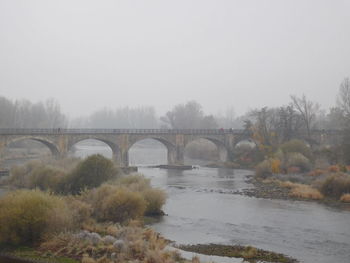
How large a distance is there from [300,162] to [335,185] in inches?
543

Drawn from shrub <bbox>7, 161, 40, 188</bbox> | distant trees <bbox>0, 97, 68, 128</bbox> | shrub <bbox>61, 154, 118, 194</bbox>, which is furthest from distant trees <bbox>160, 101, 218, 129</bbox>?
shrub <bbox>61, 154, 118, 194</bbox>

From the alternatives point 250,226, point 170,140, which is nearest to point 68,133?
point 170,140

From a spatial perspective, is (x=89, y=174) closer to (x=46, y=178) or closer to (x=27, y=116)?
(x=46, y=178)

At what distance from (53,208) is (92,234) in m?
2.03

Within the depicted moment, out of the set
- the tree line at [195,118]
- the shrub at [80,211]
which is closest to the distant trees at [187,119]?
the tree line at [195,118]

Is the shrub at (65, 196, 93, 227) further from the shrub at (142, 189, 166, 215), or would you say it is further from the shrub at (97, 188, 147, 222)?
the shrub at (142, 189, 166, 215)

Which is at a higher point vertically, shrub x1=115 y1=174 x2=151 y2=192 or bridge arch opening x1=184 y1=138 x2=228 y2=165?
bridge arch opening x1=184 y1=138 x2=228 y2=165

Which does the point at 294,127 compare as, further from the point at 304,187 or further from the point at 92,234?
the point at 92,234

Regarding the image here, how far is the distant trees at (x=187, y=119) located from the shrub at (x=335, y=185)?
63.9 meters

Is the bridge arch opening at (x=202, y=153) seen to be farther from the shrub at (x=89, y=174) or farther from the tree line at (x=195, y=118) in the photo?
the shrub at (x=89, y=174)

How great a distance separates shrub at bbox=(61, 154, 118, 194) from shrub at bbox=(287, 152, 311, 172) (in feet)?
78.3

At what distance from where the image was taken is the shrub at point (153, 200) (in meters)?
24.6

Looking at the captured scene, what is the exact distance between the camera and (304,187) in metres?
33.7

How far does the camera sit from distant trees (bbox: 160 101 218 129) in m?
97.5
